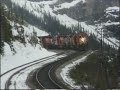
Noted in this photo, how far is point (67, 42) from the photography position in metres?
82.4

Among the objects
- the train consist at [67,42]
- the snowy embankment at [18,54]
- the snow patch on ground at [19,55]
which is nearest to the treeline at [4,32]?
the snowy embankment at [18,54]

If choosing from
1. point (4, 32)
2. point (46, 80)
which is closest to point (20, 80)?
point (46, 80)

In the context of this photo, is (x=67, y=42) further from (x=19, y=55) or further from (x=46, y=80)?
(x=46, y=80)

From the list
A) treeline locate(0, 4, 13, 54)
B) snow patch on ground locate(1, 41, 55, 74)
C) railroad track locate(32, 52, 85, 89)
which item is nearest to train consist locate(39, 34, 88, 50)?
snow patch on ground locate(1, 41, 55, 74)

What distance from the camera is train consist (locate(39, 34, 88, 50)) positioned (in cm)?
7863

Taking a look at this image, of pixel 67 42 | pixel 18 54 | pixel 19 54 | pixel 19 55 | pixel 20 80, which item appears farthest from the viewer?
pixel 67 42

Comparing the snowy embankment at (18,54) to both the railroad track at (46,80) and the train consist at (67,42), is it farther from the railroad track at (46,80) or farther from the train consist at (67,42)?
the train consist at (67,42)

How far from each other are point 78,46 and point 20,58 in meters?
31.6

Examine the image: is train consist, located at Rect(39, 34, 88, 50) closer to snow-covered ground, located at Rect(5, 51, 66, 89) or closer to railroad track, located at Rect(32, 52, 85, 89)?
railroad track, located at Rect(32, 52, 85, 89)

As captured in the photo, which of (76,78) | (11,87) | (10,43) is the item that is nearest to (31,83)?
(11,87)

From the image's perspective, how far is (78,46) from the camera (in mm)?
78750

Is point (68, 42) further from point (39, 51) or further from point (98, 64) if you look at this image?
point (98, 64)

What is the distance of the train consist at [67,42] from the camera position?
258 feet

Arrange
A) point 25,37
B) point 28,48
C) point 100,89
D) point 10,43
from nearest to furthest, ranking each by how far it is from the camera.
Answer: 1. point 100,89
2. point 10,43
3. point 28,48
4. point 25,37
